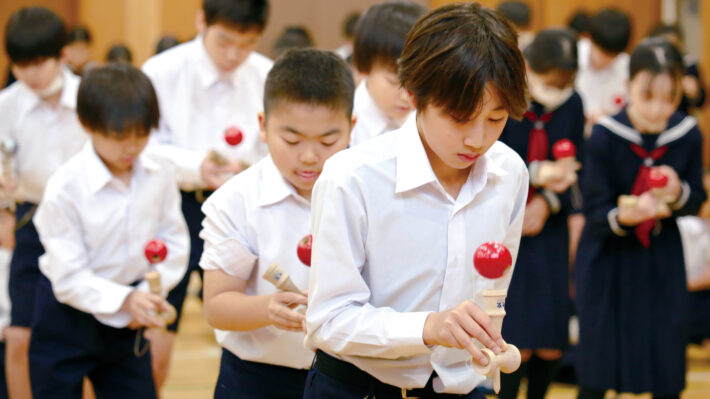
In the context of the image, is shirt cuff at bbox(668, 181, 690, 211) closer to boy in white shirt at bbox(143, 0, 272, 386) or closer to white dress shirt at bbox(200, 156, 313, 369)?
boy in white shirt at bbox(143, 0, 272, 386)

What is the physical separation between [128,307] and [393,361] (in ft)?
4.02

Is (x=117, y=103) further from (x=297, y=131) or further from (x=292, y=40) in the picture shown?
(x=292, y=40)

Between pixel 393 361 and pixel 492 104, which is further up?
pixel 492 104

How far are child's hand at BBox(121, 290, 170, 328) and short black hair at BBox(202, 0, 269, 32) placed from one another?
1.29m

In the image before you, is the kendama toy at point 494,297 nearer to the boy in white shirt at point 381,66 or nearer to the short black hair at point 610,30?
the boy in white shirt at point 381,66

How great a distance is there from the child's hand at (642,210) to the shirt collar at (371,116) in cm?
99

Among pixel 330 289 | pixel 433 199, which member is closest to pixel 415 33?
pixel 433 199

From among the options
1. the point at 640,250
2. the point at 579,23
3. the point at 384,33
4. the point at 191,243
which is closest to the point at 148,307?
the point at 191,243

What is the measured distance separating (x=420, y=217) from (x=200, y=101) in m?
2.17

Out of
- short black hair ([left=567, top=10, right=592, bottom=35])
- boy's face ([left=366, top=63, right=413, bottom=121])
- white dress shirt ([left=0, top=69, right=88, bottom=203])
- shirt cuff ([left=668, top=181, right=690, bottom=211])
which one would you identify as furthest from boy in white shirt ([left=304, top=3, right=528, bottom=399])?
short black hair ([left=567, top=10, right=592, bottom=35])

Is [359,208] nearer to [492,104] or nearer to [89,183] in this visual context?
[492,104]

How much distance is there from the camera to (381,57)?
295 centimetres

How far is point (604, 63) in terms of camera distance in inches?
224

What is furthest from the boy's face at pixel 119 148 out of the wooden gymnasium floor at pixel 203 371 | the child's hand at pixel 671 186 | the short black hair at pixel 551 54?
the wooden gymnasium floor at pixel 203 371
